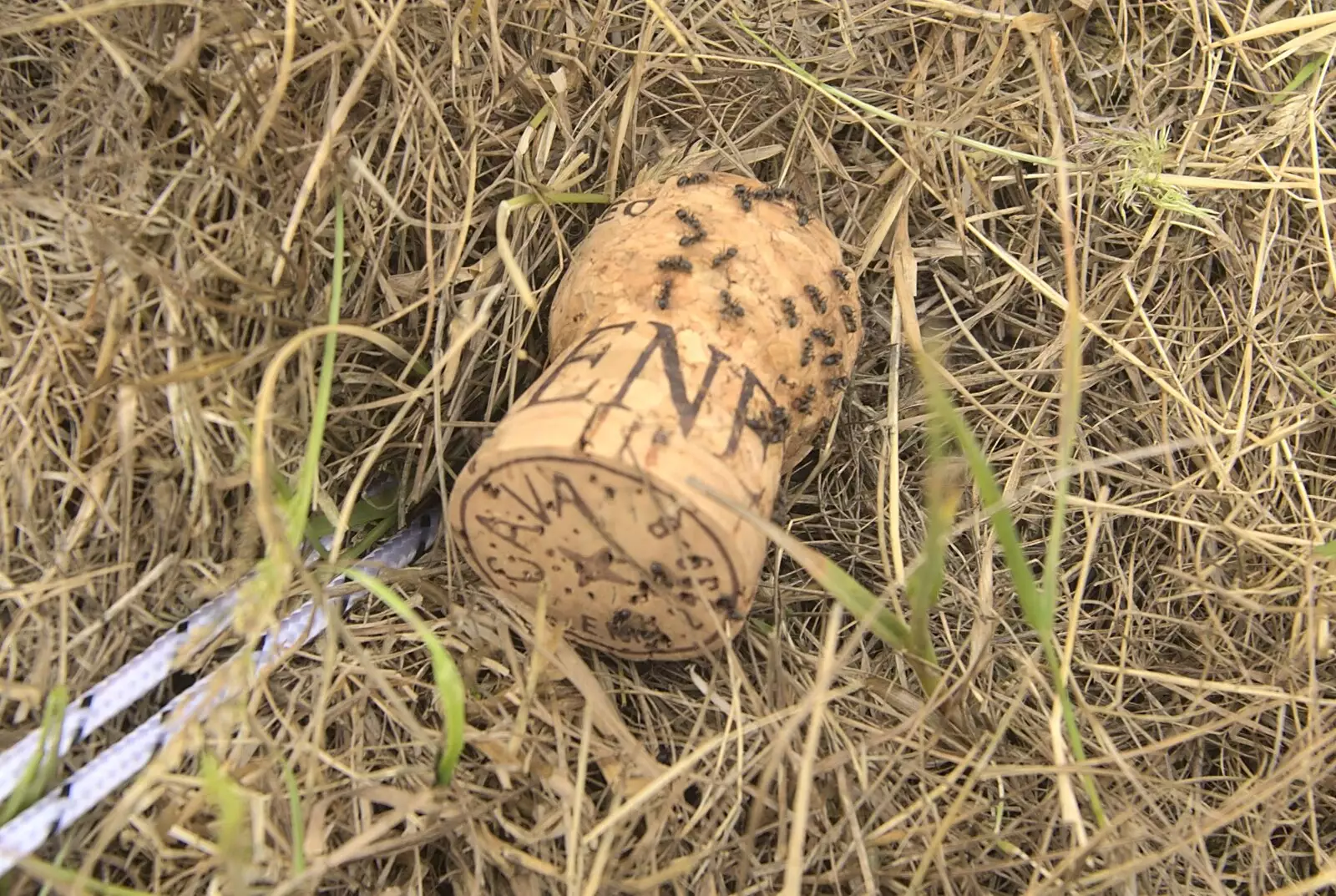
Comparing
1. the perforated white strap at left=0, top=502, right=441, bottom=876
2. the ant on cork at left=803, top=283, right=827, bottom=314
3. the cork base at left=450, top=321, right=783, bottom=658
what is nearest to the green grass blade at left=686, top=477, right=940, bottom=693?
the cork base at left=450, top=321, right=783, bottom=658

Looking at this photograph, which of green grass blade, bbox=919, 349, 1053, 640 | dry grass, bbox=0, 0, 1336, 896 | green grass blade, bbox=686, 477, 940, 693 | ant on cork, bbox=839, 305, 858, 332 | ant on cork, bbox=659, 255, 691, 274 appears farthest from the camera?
ant on cork, bbox=839, 305, 858, 332

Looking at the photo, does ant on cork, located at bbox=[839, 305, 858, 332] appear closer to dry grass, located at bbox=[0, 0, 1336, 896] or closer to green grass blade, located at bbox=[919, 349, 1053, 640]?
dry grass, located at bbox=[0, 0, 1336, 896]

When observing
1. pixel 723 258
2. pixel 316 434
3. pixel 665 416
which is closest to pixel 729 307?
pixel 723 258

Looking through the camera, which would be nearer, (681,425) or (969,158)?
(681,425)

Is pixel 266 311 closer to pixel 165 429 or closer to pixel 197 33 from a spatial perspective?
pixel 165 429

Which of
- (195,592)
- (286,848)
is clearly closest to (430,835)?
(286,848)

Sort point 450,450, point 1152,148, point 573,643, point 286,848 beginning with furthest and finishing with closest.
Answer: point 1152,148 < point 450,450 < point 573,643 < point 286,848

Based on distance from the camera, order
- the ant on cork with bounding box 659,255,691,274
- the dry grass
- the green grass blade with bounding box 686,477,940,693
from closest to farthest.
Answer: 1. the green grass blade with bounding box 686,477,940,693
2. the dry grass
3. the ant on cork with bounding box 659,255,691,274
